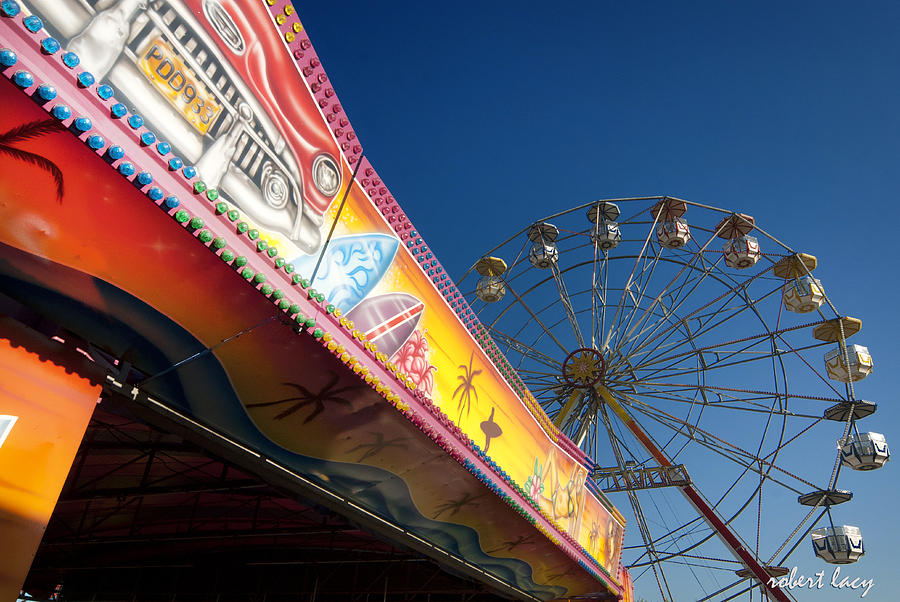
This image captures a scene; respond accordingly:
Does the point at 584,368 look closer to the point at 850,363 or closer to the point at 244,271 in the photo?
the point at 850,363

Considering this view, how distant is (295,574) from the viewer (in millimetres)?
16469

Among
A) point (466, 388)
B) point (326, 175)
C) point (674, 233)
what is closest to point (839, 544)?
point (674, 233)

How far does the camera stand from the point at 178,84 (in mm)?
3789

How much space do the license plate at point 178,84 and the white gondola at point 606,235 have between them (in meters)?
17.9

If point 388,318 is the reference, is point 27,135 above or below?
below

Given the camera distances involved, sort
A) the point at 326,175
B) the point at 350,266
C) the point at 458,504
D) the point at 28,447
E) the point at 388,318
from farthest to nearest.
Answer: the point at 458,504 → the point at 388,318 → the point at 350,266 → the point at 326,175 → the point at 28,447

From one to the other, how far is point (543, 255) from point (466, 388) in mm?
14385

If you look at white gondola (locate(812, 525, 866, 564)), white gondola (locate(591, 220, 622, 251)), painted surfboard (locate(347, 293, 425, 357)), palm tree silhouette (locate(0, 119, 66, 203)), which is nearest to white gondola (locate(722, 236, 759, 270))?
white gondola (locate(591, 220, 622, 251))

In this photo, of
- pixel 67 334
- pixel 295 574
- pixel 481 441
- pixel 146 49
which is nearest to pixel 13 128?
pixel 146 49

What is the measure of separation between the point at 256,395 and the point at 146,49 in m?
2.78

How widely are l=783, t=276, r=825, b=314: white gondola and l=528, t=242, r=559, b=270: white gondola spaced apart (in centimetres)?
728

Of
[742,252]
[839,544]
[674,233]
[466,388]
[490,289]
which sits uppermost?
[674,233]

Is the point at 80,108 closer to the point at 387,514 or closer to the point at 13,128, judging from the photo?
the point at 13,128

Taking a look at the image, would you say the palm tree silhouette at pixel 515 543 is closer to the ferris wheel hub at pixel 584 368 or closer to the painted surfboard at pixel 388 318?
the painted surfboard at pixel 388 318
